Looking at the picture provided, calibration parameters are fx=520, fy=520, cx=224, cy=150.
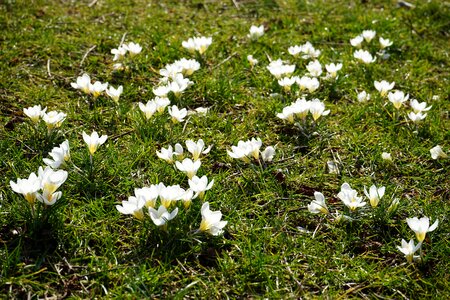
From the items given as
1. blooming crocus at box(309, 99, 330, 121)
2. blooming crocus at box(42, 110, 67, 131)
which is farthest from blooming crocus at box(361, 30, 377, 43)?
blooming crocus at box(42, 110, 67, 131)

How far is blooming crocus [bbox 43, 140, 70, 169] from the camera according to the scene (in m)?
2.30

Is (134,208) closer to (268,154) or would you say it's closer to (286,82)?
(268,154)

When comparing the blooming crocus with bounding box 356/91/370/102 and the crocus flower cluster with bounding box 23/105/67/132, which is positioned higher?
the crocus flower cluster with bounding box 23/105/67/132

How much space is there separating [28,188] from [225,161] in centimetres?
101

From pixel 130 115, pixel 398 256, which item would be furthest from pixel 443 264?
pixel 130 115

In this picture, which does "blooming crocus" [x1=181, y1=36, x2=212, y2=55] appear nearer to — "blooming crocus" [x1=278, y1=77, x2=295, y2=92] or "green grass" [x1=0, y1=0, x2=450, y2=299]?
"green grass" [x1=0, y1=0, x2=450, y2=299]

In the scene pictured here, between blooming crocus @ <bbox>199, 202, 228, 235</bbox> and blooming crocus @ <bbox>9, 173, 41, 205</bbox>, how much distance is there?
0.66m

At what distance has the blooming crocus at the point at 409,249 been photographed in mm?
2059

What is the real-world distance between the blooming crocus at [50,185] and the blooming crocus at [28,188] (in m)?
0.02

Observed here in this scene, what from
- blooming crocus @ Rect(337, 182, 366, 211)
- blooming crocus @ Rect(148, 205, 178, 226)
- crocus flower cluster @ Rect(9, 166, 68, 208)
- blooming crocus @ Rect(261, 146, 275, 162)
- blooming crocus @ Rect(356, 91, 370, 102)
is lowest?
blooming crocus @ Rect(356, 91, 370, 102)

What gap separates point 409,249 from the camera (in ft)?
6.80

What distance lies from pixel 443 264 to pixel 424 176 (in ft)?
2.20

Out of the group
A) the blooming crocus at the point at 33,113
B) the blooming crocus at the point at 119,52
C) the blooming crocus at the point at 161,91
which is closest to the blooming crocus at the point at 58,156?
the blooming crocus at the point at 33,113

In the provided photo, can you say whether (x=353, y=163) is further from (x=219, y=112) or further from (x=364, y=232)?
(x=219, y=112)
